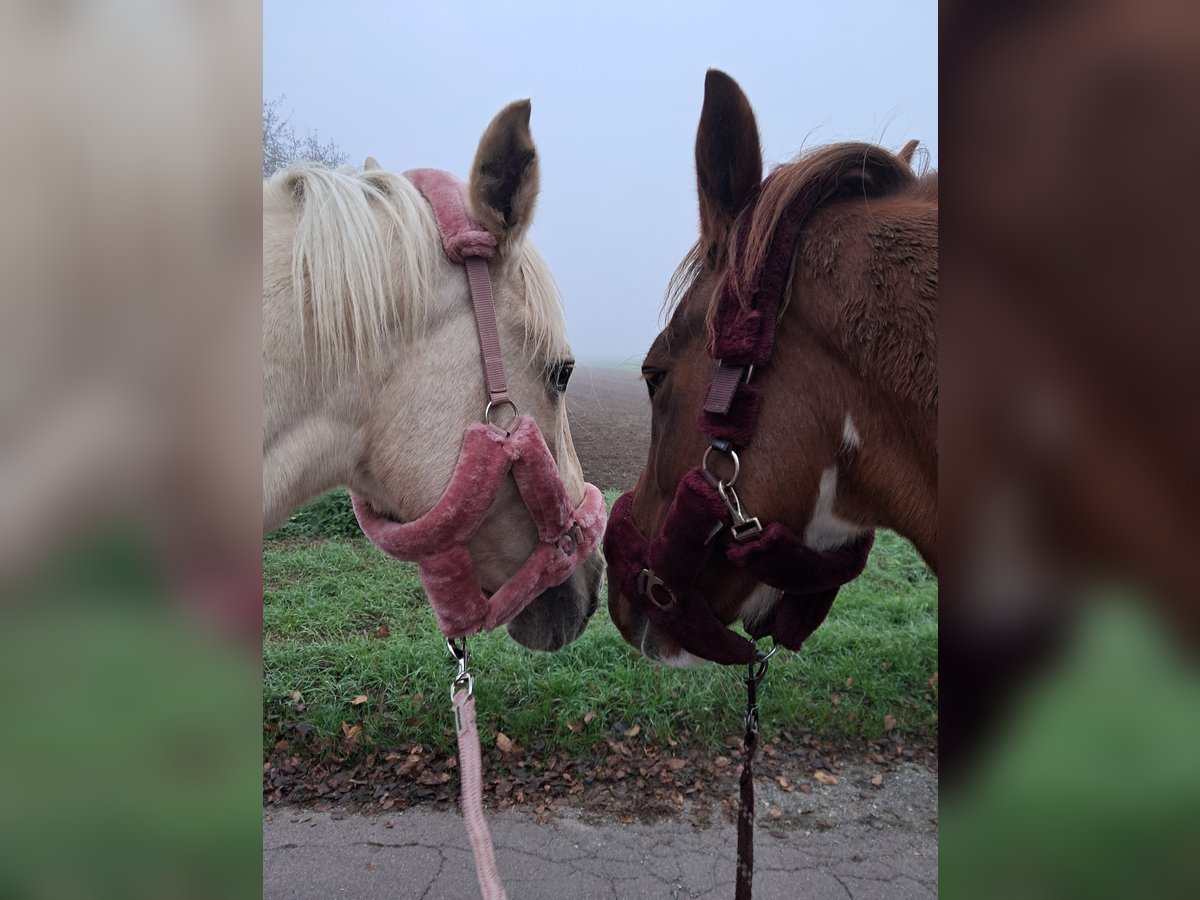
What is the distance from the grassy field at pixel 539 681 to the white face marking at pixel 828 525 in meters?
2.29

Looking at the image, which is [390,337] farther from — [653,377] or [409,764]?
[409,764]

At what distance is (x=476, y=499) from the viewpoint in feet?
4.62

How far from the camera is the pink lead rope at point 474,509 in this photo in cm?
141

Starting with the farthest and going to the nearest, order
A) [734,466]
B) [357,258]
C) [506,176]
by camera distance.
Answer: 1. [506,176]
2. [357,258]
3. [734,466]

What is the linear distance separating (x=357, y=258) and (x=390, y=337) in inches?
7.1

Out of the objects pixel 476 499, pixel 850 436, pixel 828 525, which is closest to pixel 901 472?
pixel 850 436

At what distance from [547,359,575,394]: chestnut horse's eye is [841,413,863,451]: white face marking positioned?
29.4 inches

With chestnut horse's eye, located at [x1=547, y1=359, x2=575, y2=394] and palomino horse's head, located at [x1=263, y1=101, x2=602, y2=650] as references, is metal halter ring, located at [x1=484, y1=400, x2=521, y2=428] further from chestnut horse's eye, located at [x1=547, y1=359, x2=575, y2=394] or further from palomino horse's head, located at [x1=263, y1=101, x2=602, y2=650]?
chestnut horse's eye, located at [x1=547, y1=359, x2=575, y2=394]

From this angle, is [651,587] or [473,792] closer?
[473,792]

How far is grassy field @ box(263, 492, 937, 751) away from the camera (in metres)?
3.23

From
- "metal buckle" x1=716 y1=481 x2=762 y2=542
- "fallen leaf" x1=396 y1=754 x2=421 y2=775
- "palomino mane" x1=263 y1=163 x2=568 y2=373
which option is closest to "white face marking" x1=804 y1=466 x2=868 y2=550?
"metal buckle" x1=716 y1=481 x2=762 y2=542
